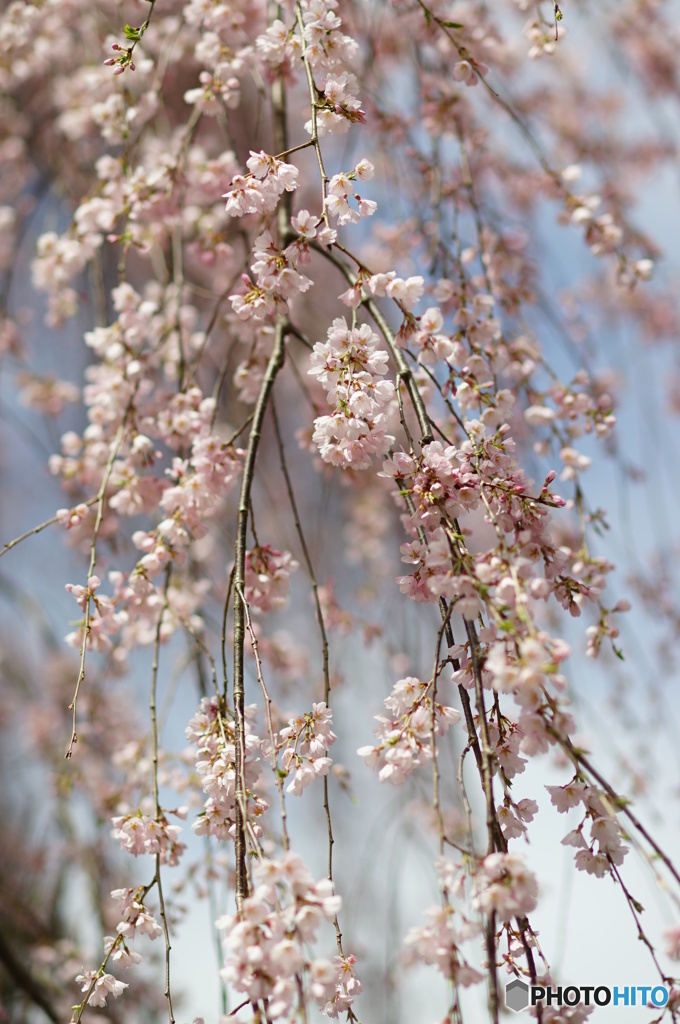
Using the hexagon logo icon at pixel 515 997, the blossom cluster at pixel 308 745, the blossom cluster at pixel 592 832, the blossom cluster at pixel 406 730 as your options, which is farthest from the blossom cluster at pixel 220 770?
the hexagon logo icon at pixel 515 997

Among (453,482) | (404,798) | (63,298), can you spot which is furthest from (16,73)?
(404,798)

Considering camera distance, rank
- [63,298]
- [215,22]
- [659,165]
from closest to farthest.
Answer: [215,22], [63,298], [659,165]

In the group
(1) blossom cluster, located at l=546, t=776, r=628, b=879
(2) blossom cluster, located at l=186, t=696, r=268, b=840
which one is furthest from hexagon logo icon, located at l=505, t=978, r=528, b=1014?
(2) blossom cluster, located at l=186, t=696, r=268, b=840

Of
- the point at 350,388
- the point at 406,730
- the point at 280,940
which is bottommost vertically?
the point at 280,940

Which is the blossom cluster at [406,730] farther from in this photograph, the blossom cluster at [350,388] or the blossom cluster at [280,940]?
the blossom cluster at [350,388]

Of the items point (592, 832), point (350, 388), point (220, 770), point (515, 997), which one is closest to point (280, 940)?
point (220, 770)

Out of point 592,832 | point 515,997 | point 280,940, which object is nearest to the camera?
point 280,940

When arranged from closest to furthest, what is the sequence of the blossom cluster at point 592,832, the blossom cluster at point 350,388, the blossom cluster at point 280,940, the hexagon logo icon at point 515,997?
1. the blossom cluster at point 280,940
2. the blossom cluster at point 592,832
3. the blossom cluster at point 350,388
4. the hexagon logo icon at point 515,997

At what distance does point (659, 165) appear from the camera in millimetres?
4168

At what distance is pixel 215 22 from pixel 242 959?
1513mm

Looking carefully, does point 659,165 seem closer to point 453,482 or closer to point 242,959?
point 453,482

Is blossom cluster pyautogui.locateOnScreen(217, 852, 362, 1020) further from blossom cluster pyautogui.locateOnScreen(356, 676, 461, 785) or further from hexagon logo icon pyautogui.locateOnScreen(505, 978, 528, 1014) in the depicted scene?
hexagon logo icon pyautogui.locateOnScreen(505, 978, 528, 1014)

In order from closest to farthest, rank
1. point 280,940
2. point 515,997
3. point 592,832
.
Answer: point 280,940 < point 592,832 < point 515,997

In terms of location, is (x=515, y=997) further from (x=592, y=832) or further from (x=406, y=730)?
(x=406, y=730)
